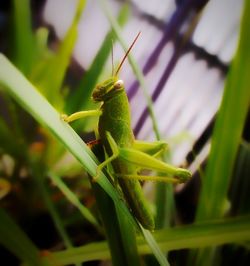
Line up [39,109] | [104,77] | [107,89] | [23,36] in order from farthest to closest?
[104,77], [23,36], [107,89], [39,109]

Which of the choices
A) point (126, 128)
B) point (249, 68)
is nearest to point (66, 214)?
point (126, 128)

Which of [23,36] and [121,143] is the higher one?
[23,36]

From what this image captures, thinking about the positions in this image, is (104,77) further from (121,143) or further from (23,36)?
(121,143)

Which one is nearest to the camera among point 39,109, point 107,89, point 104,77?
point 39,109

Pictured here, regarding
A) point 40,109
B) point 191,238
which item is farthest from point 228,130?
point 40,109

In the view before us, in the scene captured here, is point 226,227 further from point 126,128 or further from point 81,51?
point 81,51

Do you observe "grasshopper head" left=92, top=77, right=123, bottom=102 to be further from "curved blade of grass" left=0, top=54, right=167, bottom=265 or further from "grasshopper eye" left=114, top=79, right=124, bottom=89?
"curved blade of grass" left=0, top=54, right=167, bottom=265

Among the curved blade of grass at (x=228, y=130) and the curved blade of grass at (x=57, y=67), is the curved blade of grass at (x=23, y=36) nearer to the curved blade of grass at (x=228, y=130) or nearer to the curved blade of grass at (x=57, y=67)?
the curved blade of grass at (x=57, y=67)
